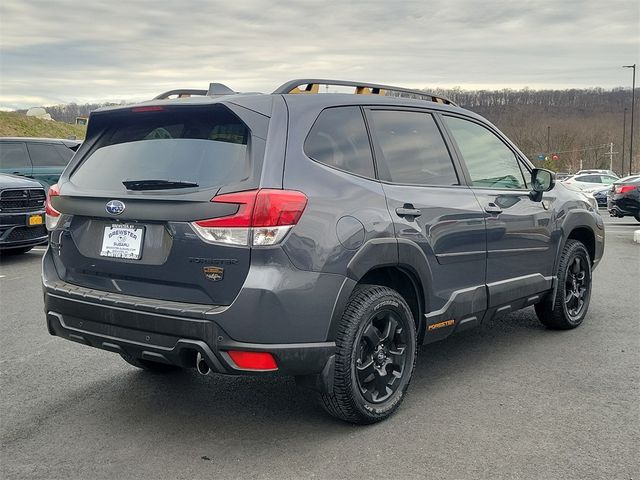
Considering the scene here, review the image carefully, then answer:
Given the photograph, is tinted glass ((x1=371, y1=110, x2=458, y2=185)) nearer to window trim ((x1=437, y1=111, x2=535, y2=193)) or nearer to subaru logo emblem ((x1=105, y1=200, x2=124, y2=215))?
window trim ((x1=437, y1=111, x2=535, y2=193))

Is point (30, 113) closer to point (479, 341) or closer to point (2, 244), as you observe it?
point (2, 244)

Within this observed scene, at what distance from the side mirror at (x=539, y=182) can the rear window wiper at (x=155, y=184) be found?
2.91 metres

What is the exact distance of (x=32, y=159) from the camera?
12.6 m

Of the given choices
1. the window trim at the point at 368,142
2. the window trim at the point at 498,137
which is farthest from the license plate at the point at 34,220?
the window trim at the point at 368,142

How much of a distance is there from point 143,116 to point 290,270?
1.29 metres

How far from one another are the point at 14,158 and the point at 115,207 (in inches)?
403

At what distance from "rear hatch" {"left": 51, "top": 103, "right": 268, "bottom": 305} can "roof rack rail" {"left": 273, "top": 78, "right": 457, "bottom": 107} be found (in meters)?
0.42

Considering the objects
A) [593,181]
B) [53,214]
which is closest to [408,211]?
[53,214]

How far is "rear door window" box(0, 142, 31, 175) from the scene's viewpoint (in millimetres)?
12359

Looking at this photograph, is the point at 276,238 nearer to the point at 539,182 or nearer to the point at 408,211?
the point at 408,211

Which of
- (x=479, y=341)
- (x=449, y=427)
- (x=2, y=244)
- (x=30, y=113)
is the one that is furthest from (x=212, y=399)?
(x=30, y=113)

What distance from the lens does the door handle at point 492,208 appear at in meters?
4.53

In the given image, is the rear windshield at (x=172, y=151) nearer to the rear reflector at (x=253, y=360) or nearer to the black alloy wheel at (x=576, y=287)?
the rear reflector at (x=253, y=360)

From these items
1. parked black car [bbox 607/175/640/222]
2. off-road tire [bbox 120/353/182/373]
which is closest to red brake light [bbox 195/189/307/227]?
off-road tire [bbox 120/353/182/373]
